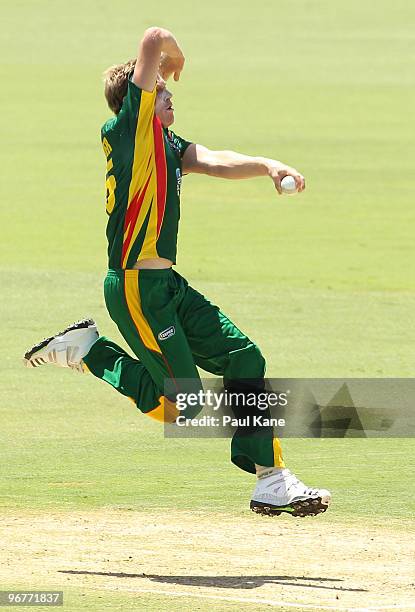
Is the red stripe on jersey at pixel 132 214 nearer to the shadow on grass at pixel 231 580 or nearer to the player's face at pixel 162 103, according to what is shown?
the player's face at pixel 162 103

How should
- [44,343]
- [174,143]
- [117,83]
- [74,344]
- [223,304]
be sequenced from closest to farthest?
[117,83] → [174,143] → [74,344] → [44,343] → [223,304]

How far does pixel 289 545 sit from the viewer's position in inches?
346

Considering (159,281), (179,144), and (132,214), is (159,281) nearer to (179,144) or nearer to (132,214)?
(132,214)

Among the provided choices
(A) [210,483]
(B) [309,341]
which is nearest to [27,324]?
(B) [309,341]

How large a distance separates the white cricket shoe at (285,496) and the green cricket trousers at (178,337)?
87 millimetres

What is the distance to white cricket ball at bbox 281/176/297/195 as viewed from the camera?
313 inches

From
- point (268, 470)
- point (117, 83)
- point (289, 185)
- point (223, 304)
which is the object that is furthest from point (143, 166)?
point (223, 304)

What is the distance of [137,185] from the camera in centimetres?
833

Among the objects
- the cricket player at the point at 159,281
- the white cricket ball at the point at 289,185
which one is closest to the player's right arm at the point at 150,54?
the cricket player at the point at 159,281

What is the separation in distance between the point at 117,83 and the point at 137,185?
0.56 m

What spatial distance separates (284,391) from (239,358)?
5157 mm

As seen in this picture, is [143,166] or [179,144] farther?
[179,144]

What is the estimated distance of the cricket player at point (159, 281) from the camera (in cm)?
830

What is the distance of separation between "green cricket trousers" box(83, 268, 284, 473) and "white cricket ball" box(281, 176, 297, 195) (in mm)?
816
